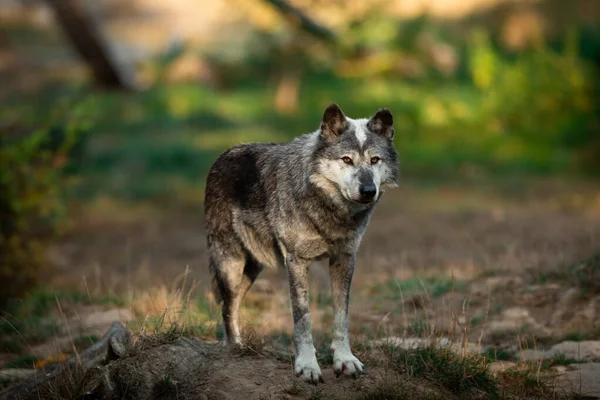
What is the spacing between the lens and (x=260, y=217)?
6777 mm

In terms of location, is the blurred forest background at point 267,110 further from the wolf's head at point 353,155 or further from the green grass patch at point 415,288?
the wolf's head at point 353,155

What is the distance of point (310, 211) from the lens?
632cm

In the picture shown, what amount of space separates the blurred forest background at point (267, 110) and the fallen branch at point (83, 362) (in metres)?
3.68

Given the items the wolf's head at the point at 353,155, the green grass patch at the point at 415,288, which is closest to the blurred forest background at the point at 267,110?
the green grass patch at the point at 415,288

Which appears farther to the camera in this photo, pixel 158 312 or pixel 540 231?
pixel 540 231

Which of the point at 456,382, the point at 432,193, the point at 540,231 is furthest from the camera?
the point at 432,193

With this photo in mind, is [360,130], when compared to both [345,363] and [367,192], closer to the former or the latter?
[367,192]

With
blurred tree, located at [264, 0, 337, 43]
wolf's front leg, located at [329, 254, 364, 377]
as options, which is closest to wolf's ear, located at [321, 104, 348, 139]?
wolf's front leg, located at [329, 254, 364, 377]

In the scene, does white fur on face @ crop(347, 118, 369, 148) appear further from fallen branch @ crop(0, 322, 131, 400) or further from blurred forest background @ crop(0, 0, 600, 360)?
blurred forest background @ crop(0, 0, 600, 360)

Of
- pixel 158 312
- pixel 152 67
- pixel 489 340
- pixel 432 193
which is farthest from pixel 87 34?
pixel 489 340

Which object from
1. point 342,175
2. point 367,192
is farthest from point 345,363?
point 342,175

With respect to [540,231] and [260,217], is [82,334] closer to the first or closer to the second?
[260,217]

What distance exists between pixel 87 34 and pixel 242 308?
13099 millimetres

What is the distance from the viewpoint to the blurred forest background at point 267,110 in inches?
490
